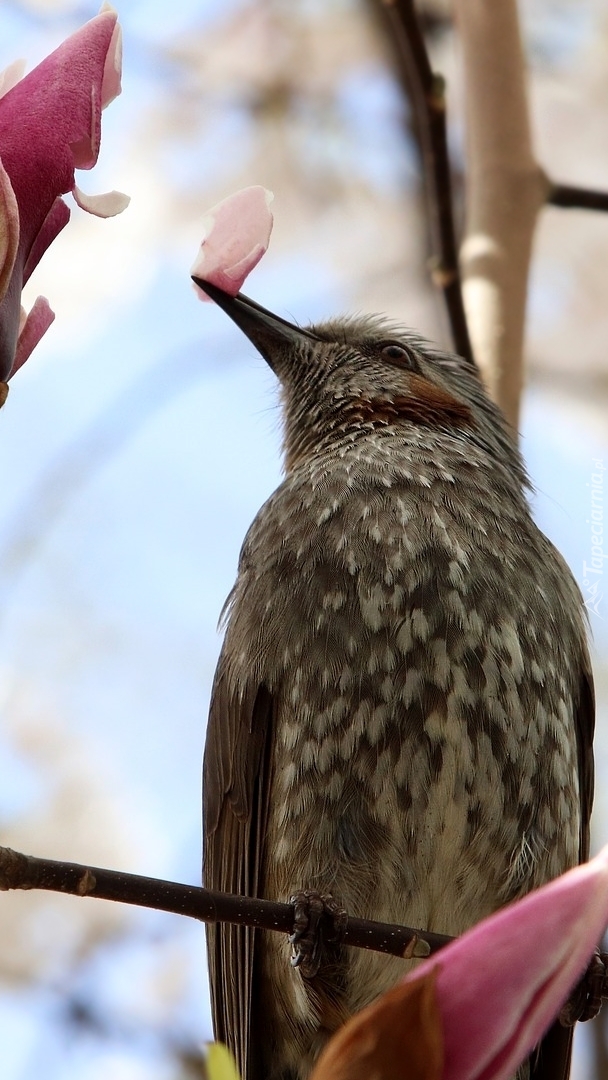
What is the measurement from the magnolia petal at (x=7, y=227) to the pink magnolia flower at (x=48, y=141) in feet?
0.07

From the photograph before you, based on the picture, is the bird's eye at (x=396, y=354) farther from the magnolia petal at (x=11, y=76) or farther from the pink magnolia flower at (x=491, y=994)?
the pink magnolia flower at (x=491, y=994)

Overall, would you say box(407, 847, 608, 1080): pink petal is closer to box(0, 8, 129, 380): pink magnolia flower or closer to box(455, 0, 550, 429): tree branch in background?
box(0, 8, 129, 380): pink magnolia flower

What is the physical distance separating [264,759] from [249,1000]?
0.38m

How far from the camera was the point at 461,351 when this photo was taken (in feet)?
8.61

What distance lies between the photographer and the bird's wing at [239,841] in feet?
6.51

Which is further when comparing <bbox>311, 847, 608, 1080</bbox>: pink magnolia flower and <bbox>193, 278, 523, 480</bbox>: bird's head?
<bbox>193, 278, 523, 480</bbox>: bird's head

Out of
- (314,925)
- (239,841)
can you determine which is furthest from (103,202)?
(239,841)

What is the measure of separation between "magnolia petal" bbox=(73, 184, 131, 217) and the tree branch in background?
1.57 meters

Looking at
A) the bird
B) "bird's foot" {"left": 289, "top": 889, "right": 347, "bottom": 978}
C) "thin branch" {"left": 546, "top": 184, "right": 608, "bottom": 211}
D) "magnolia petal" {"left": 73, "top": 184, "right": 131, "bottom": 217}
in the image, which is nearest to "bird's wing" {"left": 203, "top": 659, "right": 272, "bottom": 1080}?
the bird

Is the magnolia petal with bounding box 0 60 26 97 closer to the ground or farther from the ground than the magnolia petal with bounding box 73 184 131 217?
farther from the ground

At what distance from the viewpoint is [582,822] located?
225 cm

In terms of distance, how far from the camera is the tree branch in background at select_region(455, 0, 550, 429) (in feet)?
8.66

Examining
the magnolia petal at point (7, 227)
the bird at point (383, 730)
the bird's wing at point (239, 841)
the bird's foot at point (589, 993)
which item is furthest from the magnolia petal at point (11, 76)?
the bird's foot at point (589, 993)

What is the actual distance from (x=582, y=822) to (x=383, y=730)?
22.8 inches
